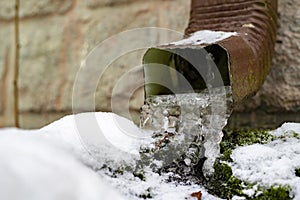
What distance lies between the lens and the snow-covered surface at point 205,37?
1.00 m

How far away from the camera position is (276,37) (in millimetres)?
1373

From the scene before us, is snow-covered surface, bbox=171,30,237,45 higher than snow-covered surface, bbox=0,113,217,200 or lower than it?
higher

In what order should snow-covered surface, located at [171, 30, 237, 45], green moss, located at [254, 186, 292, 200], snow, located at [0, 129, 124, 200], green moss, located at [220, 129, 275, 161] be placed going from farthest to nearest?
snow-covered surface, located at [171, 30, 237, 45] → green moss, located at [220, 129, 275, 161] → green moss, located at [254, 186, 292, 200] → snow, located at [0, 129, 124, 200]

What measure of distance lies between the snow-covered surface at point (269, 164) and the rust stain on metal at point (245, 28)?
138 millimetres

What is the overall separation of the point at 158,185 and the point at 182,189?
37 millimetres

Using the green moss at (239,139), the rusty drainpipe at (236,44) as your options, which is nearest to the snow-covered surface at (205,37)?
the rusty drainpipe at (236,44)

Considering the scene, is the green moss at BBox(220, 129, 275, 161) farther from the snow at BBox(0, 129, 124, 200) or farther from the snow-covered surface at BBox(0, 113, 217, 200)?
the snow at BBox(0, 129, 124, 200)

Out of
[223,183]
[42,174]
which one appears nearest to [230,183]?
[223,183]

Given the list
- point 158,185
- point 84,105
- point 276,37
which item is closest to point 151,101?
point 158,185

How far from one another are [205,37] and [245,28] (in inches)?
4.8

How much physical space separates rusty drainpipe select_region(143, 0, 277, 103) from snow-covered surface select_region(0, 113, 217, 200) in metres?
0.18

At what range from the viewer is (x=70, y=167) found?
26.8 inches

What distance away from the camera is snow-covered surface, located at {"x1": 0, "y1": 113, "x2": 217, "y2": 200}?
61 cm

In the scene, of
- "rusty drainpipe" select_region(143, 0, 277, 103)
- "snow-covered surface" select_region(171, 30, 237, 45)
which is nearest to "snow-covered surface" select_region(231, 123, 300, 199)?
"rusty drainpipe" select_region(143, 0, 277, 103)
